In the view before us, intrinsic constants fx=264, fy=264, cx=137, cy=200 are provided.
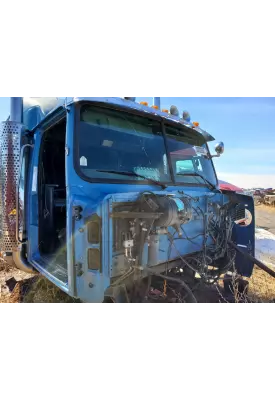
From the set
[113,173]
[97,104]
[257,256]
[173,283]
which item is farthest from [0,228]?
[257,256]

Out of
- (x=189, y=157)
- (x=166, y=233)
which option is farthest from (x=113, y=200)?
(x=189, y=157)

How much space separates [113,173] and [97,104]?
562 millimetres

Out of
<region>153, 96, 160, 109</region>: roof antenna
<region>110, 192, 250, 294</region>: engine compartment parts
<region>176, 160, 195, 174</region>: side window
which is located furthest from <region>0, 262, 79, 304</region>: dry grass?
<region>153, 96, 160, 109</region>: roof antenna

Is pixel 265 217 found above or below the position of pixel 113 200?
below

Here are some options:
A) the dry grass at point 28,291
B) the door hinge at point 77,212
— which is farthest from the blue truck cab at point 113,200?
the dry grass at point 28,291

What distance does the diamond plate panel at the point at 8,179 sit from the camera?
105 inches

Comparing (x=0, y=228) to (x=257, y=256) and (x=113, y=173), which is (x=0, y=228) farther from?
(x=257, y=256)

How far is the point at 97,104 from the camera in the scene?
210 centimetres

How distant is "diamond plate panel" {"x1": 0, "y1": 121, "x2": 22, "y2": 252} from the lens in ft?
8.73

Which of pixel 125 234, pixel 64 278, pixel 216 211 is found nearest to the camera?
pixel 125 234

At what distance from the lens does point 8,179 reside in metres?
2.70

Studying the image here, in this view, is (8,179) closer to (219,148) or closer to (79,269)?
(79,269)

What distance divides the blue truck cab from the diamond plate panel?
0.01 meters

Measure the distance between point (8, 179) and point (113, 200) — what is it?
4.96 feet
